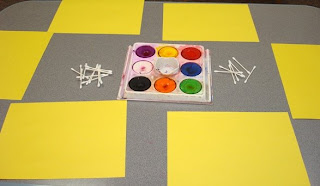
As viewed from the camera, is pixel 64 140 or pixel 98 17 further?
pixel 98 17

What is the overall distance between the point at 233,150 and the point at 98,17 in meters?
0.65

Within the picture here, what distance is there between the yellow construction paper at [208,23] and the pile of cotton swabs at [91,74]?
235 mm

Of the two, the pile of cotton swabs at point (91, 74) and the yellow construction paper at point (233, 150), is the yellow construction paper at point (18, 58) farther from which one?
the yellow construction paper at point (233, 150)

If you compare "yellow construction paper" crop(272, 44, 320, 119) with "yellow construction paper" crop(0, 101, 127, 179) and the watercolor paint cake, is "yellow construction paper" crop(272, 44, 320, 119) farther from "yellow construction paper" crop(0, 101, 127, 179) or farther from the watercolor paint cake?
"yellow construction paper" crop(0, 101, 127, 179)

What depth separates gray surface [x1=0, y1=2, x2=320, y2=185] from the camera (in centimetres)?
61

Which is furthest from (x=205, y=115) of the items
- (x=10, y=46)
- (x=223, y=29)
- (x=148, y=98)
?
(x=10, y=46)

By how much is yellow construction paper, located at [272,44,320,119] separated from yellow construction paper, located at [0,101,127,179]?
44 centimetres

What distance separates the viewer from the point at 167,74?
0.74 meters

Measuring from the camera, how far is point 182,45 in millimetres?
837

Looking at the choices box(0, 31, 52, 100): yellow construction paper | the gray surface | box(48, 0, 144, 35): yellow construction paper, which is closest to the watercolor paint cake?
the gray surface

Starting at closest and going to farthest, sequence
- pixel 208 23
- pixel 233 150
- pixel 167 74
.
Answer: pixel 233 150 < pixel 167 74 < pixel 208 23

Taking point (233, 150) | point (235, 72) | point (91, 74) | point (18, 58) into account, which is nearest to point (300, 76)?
point (235, 72)

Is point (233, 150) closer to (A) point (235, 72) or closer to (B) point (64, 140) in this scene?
(A) point (235, 72)

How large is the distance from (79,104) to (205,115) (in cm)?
32
